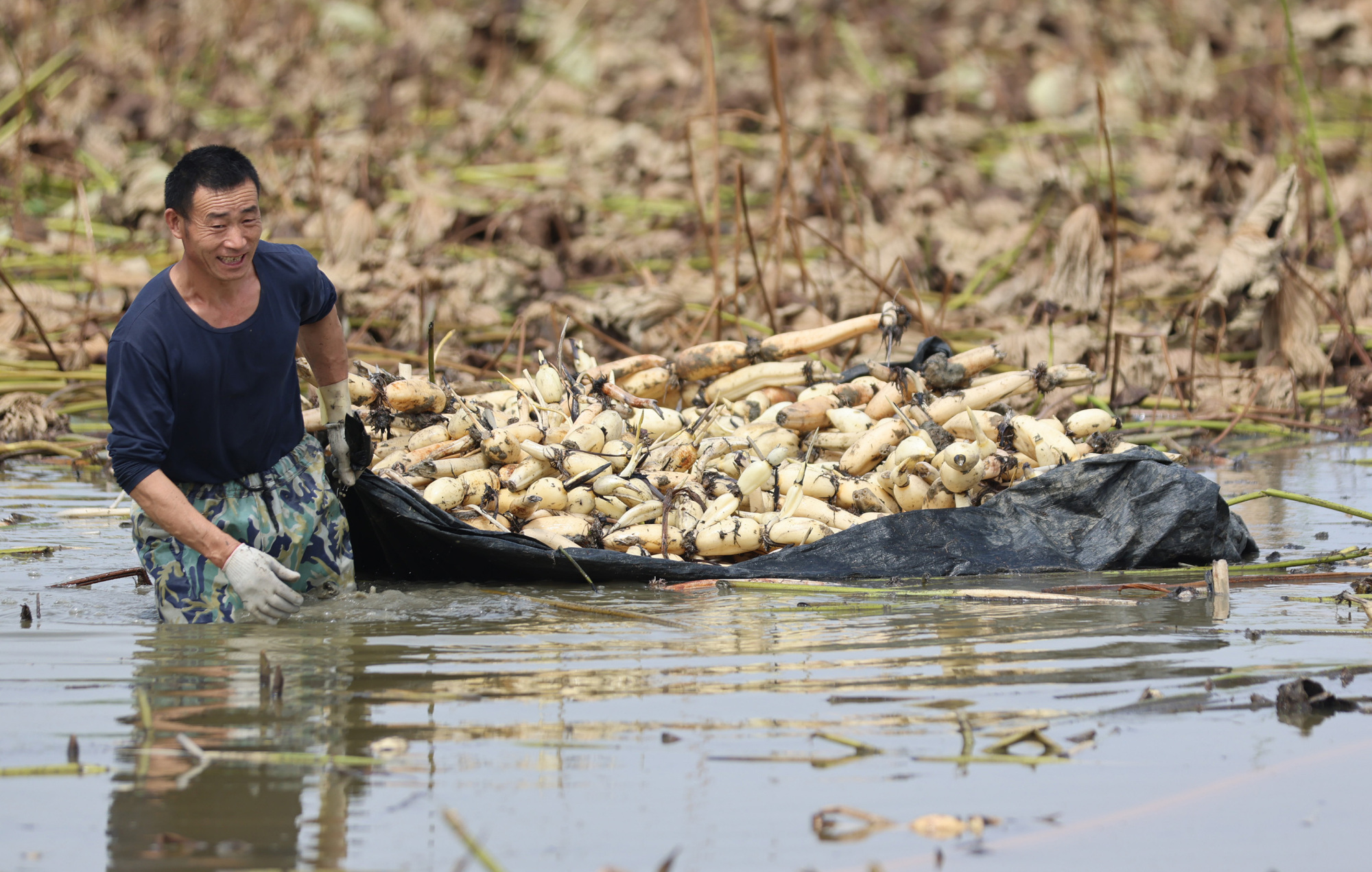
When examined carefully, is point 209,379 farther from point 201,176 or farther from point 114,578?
point 114,578

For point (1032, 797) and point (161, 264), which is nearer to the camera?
point (1032, 797)

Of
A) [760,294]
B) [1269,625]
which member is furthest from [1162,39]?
[1269,625]

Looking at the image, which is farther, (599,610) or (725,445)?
(725,445)

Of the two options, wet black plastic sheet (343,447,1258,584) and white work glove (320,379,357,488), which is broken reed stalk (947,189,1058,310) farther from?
white work glove (320,379,357,488)

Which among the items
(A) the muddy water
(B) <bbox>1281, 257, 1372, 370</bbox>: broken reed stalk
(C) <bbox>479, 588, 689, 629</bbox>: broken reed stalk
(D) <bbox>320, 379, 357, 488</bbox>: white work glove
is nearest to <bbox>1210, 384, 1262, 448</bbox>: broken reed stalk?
(B) <bbox>1281, 257, 1372, 370</bbox>: broken reed stalk

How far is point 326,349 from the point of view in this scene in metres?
4.25

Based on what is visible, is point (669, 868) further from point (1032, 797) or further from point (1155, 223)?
point (1155, 223)

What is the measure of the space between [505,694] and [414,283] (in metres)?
5.51

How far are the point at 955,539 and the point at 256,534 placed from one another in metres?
2.19

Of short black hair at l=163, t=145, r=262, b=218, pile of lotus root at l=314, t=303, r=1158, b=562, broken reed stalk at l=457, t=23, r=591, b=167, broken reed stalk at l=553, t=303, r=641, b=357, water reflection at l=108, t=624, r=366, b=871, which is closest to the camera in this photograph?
water reflection at l=108, t=624, r=366, b=871

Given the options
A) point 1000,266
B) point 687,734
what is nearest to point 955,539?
point 687,734

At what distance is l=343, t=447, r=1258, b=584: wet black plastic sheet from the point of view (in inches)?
171

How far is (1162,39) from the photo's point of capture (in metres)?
15.4

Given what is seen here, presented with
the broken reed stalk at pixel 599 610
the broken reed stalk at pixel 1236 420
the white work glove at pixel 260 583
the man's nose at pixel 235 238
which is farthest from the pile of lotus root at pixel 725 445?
the broken reed stalk at pixel 1236 420
